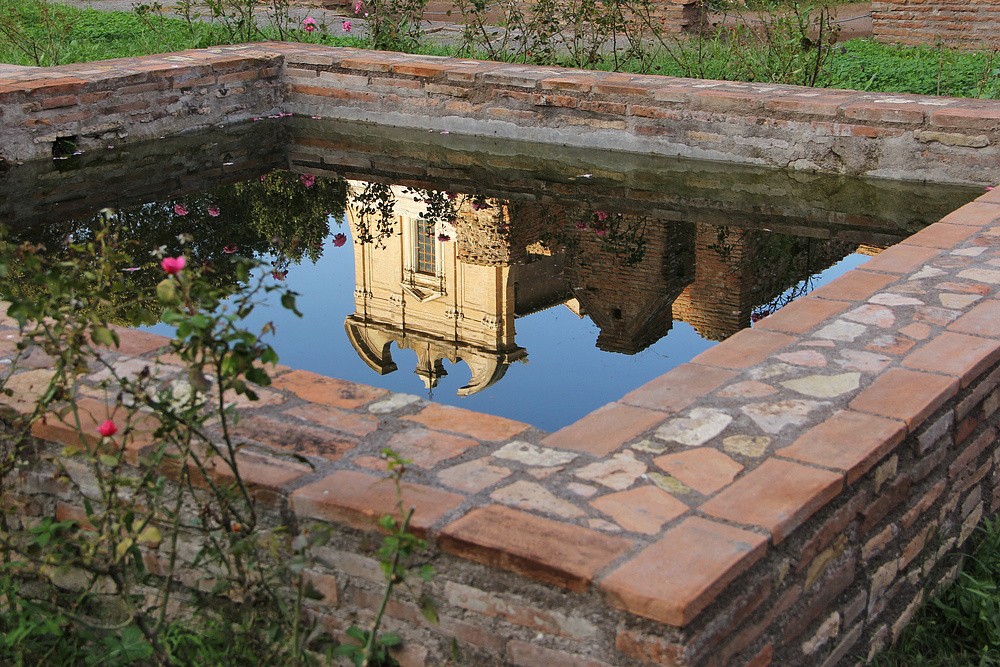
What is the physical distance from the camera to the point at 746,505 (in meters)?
2.36

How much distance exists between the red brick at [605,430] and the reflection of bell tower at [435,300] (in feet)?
3.64

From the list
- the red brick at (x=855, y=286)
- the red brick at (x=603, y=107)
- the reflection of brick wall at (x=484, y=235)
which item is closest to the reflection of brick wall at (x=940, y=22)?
the red brick at (x=603, y=107)

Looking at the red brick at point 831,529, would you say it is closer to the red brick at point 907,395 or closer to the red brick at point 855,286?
the red brick at point 907,395

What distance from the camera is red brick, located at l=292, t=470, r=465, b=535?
7.64 ft

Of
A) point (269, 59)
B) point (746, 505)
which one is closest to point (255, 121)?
point (269, 59)

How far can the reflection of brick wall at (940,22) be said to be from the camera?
9.69m

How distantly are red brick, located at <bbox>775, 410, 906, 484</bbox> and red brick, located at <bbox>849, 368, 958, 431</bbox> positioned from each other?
0.06 m

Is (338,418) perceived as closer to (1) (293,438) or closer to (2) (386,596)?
(1) (293,438)

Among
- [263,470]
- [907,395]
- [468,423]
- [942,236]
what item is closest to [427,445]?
[468,423]

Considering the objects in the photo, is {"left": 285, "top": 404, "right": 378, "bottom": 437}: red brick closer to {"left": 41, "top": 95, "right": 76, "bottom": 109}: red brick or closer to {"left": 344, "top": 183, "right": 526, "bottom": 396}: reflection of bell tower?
{"left": 344, "top": 183, "right": 526, "bottom": 396}: reflection of bell tower

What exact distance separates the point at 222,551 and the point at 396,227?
3.38 metres

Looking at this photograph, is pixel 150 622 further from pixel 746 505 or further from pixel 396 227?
pixel 396 227

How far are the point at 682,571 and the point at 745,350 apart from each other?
132cm

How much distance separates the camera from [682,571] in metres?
2.09
